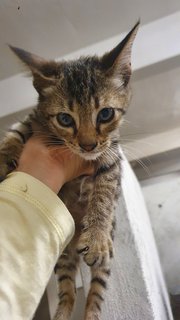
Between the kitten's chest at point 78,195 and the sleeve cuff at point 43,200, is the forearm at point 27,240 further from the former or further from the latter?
the kitten's chest at point 78,195

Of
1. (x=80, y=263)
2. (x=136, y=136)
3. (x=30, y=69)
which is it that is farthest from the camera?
(x=136, y=136)

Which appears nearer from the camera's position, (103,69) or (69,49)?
(103,69)

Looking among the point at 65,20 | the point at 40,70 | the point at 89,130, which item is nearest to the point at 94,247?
the point at 89,130

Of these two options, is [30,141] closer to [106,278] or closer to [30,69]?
[30,69]

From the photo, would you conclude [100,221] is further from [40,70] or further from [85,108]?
[40,70]

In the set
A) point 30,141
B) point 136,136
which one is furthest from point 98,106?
point 136,136

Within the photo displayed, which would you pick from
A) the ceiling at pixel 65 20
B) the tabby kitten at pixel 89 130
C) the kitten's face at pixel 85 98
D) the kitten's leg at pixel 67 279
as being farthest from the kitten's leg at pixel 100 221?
the ceiling at pixel 65 20
